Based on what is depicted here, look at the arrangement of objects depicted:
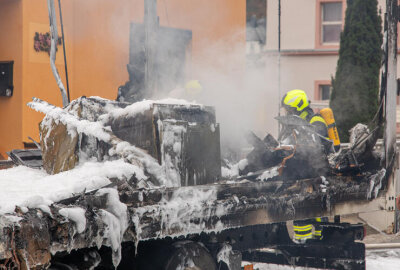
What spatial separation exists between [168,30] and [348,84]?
7.50 metres

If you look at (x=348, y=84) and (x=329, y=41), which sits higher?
(x=329, y=41)

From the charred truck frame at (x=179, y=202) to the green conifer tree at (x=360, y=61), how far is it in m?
11.7

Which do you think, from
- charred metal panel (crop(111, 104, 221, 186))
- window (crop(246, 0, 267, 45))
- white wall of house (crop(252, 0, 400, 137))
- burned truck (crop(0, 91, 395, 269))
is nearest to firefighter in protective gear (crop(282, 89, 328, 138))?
burned truck (crop(0, 91, 395, 269))

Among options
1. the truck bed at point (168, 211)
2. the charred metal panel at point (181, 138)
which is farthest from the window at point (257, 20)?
the charred metal panel at point (181, 138)

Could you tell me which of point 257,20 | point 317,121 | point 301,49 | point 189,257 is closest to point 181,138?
point 189,257

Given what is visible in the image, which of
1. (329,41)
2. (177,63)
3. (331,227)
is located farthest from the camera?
(329,41)

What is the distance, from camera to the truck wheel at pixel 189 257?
4262 mm

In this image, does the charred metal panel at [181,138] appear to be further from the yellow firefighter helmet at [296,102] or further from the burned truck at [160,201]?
the yellow firefighter helmet at [296,102]

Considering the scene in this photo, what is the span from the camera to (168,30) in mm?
11781

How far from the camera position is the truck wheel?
4.26 m

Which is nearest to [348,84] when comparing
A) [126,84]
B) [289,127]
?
[126,84]

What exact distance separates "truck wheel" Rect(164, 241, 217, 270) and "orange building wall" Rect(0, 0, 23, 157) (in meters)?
6.66

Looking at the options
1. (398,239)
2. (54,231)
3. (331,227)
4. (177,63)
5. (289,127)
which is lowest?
(398,239)

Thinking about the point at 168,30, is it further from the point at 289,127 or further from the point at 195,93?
the point at 289,127
